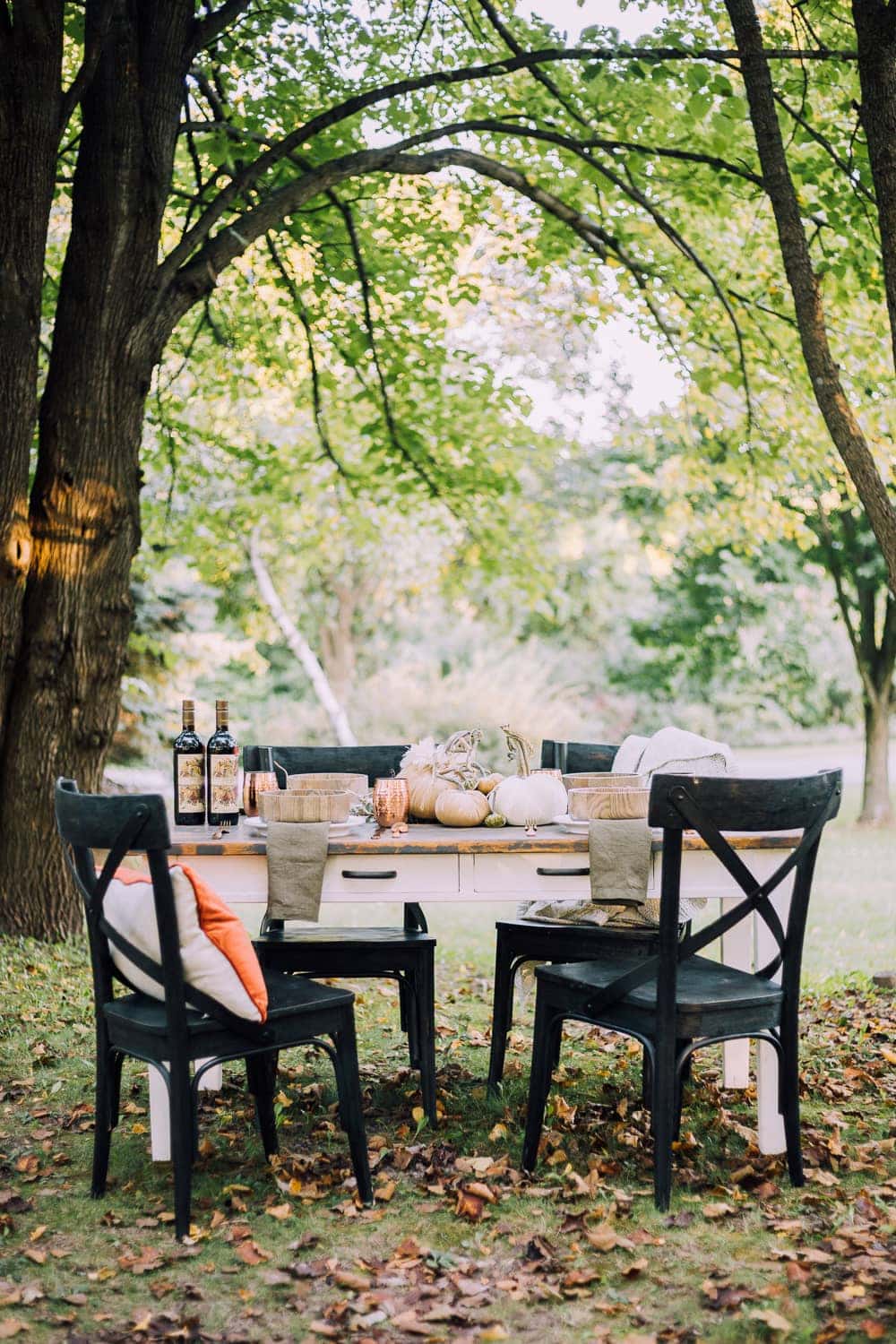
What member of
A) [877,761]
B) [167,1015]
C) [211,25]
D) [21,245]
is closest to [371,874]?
[167,1015]

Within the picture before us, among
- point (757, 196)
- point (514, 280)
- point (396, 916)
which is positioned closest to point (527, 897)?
point (757, 196)

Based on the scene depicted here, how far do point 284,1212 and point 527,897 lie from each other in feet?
3.60

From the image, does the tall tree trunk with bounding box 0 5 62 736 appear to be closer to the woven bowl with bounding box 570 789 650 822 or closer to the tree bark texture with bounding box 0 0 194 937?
the tree bark texture with bounding box 0 0 194 937

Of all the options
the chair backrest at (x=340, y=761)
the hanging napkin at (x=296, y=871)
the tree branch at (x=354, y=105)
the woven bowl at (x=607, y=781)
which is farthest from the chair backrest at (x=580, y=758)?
the tree branch at (x=354, y=105)

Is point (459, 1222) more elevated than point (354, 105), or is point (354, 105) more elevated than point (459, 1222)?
point (354, 105)

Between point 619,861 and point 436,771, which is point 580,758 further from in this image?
point 619,861

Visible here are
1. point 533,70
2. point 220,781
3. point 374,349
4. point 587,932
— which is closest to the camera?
point 220,781

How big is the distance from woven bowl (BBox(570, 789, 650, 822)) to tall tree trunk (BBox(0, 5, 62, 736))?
3586 mm

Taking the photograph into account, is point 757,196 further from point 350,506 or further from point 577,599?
point 577,599

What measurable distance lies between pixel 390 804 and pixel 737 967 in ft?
4.46

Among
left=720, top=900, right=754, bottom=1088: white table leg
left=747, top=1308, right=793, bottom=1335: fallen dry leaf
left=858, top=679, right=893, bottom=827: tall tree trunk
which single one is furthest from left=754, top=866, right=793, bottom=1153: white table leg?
left=858, top=679, right=893, bottom=827: tall tree trunk

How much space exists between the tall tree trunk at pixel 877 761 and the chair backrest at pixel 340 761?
30.0 feet

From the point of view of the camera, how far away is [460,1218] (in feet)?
11.3

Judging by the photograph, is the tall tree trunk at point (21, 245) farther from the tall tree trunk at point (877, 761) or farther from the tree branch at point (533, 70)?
the tall tree trunk at point (877, 761)
